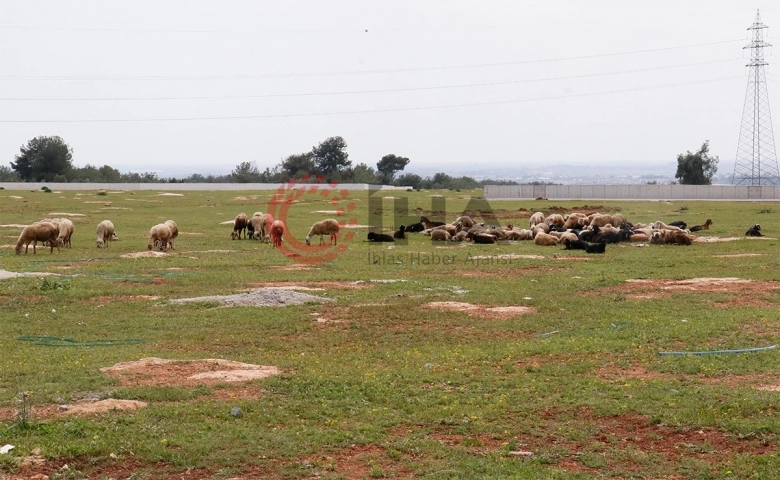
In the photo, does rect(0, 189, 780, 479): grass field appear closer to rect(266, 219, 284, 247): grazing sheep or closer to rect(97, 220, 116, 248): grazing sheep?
rect(97, 220, 116, 248): grazing sheep

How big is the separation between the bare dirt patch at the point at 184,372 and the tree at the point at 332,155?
4606 inches

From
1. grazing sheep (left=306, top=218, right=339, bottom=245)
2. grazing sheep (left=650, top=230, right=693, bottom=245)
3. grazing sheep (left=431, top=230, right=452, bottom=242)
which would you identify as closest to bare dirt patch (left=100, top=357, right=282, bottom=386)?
grazing sheep (left=306, top=218, right=339, bottom=245)

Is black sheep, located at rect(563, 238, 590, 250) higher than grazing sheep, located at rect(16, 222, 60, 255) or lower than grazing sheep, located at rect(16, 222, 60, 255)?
lower

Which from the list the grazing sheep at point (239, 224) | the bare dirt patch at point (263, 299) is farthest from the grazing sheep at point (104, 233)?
the bare dirt patch at point (263, 299)

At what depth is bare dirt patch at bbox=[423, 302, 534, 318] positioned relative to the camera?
17500mm

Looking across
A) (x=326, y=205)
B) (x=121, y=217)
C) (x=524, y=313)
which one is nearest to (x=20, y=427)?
(x=524, y=313)

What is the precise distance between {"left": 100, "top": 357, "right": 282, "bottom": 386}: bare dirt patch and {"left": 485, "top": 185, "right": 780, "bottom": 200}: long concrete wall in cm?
6414

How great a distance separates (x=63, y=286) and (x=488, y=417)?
13.8 m

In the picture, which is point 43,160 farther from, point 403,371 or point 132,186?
point 403,371

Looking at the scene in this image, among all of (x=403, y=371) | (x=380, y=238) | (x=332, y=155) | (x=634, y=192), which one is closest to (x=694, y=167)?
(x=634, y=192)

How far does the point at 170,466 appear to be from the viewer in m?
8.59

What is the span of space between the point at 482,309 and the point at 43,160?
106 m

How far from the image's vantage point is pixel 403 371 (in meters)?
12.4

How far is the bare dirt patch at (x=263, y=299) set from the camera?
1844 cm
